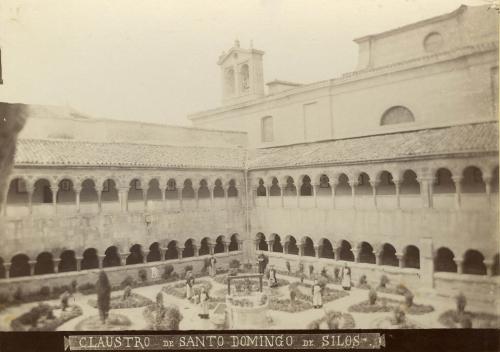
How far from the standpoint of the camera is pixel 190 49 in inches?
604

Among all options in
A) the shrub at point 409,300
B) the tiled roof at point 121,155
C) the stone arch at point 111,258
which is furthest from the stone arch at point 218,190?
the shrub at point 409,300

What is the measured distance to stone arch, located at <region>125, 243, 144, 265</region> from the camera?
1987 cm

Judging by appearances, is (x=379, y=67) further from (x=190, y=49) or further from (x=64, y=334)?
(x=64, y=334)

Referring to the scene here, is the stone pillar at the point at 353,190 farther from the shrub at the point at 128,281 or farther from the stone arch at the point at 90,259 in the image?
the stone arch at the point at 90,259

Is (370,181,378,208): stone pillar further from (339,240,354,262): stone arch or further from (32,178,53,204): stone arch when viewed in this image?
(32,178,53,204): stone arch

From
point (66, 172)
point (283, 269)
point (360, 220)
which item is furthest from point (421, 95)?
point (66, 172)

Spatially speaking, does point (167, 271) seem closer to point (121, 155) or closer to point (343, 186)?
point (121, 155)

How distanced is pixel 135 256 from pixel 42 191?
190 inches

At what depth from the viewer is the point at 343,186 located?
1902cm

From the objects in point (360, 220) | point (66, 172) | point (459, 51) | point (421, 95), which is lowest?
point (360, 220)

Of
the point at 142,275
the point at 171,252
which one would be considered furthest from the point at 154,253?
the point at 142,275

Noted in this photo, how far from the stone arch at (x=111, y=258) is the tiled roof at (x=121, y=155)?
12.3 ft

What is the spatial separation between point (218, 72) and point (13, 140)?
738 cm

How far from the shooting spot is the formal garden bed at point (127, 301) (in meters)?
15.6
